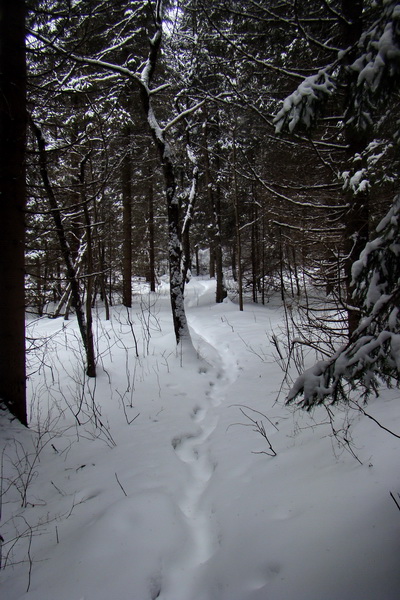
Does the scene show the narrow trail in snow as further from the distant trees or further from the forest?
the distant trees

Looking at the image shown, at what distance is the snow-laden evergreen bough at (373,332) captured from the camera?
1588mm

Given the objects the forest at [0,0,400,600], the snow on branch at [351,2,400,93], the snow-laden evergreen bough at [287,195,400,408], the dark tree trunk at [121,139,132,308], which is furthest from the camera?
the dark tree trunk at [121,139,132,308]

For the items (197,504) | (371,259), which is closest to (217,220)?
(197,504)

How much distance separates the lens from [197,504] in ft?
8.87

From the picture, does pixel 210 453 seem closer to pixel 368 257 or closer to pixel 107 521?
pixel 107 521

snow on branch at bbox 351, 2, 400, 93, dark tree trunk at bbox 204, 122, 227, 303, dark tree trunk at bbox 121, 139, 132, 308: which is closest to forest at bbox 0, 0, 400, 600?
snow on branch at bbox 351, 2, 400, 93

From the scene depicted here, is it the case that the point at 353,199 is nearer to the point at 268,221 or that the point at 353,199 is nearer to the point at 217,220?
the point at 268,221

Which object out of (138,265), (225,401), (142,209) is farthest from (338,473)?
(138,265)

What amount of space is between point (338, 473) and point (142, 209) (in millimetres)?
17295

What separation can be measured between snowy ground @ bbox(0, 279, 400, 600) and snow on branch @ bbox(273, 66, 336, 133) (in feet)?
7.99

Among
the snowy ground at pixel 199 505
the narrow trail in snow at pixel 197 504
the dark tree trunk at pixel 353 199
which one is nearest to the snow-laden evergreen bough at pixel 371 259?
the snowy ground at pixel 199 505

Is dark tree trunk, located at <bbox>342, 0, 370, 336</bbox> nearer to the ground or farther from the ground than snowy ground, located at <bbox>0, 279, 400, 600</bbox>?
farther from the ground

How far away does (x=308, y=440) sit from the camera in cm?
315

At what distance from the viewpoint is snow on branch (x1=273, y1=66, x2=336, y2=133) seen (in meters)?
1.83
